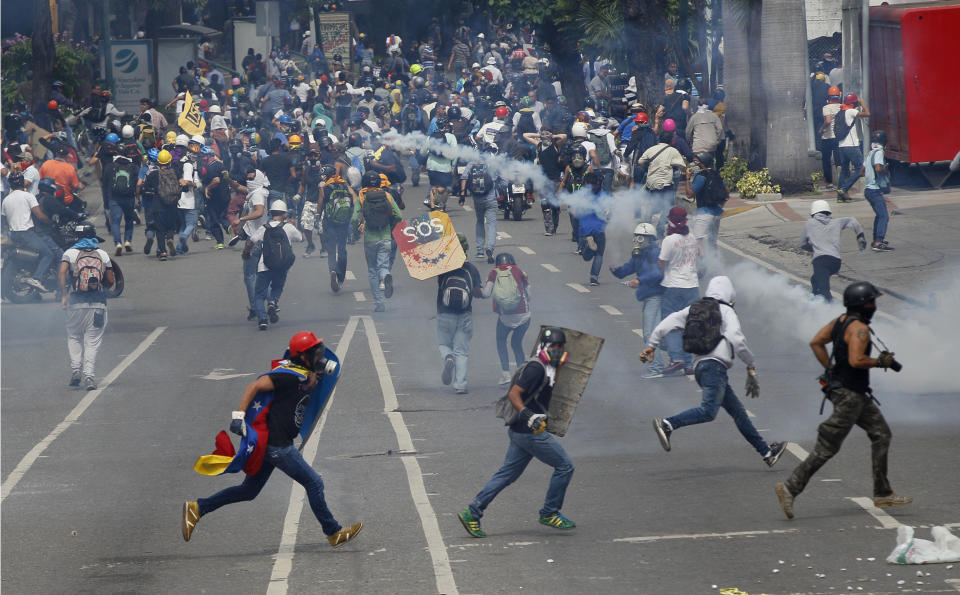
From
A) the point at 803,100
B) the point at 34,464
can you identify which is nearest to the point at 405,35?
the point at 803,100

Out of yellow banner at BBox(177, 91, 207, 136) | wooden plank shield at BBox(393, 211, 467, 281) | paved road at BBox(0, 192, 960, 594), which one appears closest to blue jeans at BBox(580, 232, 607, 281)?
paved road at BBox(0, 192, 960, 594)

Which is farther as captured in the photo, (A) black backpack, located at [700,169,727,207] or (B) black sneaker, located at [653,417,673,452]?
(A) black backpack, located at [700,169,727,207]

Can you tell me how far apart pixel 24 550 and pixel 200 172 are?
17.0 metres

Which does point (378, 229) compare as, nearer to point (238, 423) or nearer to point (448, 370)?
point (448, 370)

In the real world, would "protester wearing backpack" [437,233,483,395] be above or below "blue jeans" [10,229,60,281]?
below

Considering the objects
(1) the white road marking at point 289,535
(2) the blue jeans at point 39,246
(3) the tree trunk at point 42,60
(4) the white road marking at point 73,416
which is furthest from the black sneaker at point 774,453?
(3) the tree trunk at point 42,60

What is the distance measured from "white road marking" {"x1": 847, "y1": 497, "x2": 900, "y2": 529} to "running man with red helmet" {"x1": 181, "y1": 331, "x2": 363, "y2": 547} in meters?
3.60

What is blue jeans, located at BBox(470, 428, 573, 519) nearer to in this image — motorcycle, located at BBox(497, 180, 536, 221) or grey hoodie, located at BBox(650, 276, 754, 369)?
grey hoodie, located at BBox(650, 276, 754, 369)

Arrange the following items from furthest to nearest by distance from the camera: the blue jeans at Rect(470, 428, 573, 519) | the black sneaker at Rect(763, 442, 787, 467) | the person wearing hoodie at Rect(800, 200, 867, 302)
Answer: the person wearing hoodie at Rect(800, 200, 867, 302) → the black sneaker at Rect(763, 442, 787, 467) → the blue jeans at Rect(470, 428, 573, 519)

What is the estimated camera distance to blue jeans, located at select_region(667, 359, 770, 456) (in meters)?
10.8

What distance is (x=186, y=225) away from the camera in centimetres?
2600

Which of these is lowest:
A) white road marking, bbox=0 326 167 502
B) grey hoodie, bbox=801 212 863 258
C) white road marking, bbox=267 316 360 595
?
white road marking, bbox=267 316 360 595

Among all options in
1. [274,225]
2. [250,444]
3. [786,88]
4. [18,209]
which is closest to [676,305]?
[274,225]

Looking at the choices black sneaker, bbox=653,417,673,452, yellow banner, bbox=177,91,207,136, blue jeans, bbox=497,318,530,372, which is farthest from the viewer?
yellow banner, bbox=177,91,207,136
